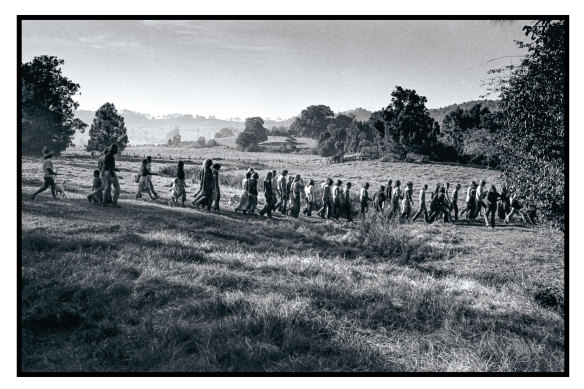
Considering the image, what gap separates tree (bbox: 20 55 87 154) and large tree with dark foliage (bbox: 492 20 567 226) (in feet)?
23.5

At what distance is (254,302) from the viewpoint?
4387 millimetres

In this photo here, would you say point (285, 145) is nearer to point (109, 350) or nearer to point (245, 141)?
point (245, 141)

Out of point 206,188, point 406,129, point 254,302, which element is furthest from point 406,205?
point 254,302

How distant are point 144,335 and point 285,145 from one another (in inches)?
520

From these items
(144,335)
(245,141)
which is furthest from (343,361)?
(245,141)

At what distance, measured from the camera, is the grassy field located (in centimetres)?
348

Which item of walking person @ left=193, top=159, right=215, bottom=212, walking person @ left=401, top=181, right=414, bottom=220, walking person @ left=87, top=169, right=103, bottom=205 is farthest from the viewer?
walking person @ left=401, top=181, right=414, bottom=220

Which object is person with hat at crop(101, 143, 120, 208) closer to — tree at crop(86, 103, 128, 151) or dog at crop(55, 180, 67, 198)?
tree at crop(86, 103, 128, 151)

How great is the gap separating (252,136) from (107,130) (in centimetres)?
640

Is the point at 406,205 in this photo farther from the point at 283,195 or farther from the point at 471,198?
the point at 283,195

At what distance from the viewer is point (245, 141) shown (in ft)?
47.9

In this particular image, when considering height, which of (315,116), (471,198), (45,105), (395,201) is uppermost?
(315,116)

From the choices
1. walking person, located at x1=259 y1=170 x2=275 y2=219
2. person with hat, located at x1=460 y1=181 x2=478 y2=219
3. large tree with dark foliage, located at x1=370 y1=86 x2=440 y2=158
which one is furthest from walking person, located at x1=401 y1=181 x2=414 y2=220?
walking person, located at x1=259 y1=170 x2=275 y2=219

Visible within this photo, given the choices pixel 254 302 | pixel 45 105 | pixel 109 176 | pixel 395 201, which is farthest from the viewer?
pixel 395 201
